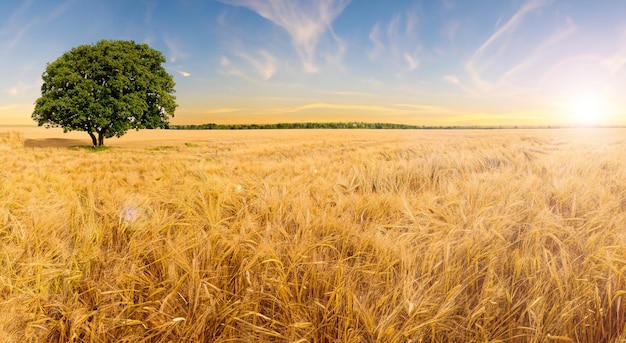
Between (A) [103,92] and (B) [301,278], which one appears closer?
(B) [301,278]

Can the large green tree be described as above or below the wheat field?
above

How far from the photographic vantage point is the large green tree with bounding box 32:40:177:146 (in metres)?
19.0

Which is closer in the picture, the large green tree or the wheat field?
the wheat field

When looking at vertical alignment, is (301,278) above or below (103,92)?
below

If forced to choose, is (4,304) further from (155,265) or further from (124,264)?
(155,265)

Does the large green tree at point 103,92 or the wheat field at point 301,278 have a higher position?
the large green tree at point 103,92

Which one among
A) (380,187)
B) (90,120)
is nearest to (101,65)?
(90,120)

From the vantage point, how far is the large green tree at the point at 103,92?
1900 centimetres

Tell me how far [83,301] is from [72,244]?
67 cm

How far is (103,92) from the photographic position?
19891mm

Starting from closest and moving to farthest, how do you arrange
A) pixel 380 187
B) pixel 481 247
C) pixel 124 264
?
1. pixel 124 264
2. pixel 481 247
3. pixel 380 187

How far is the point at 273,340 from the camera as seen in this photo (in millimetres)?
1230

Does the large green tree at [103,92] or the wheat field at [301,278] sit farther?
the large green tree at [103,92]

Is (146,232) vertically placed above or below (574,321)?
above
